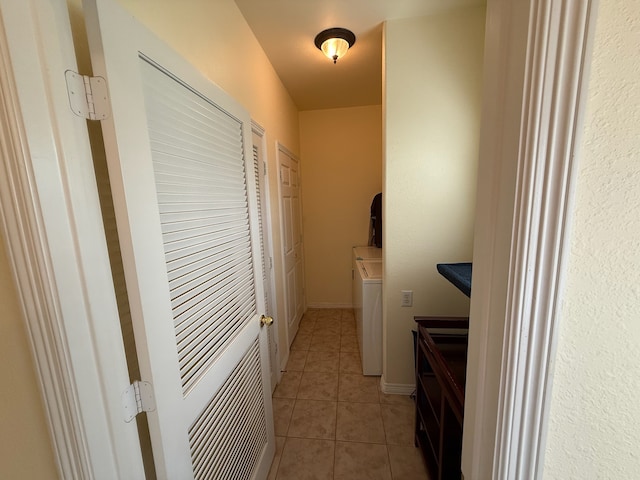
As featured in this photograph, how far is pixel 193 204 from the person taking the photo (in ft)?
2.76

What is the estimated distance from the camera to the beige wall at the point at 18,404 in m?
0.50

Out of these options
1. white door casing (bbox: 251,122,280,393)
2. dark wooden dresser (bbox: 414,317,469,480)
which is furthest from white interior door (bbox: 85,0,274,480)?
dark wooden dresser (bbox: 414,317,469,480)

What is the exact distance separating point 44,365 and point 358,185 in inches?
129

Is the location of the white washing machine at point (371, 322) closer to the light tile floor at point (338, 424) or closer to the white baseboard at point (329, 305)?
the light tile floor at point (338, 424)

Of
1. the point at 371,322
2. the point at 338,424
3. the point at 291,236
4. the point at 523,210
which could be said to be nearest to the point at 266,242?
the point at 291,236

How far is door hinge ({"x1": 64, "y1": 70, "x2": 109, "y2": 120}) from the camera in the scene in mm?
511

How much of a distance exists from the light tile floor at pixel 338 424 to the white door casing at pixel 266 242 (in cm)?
27

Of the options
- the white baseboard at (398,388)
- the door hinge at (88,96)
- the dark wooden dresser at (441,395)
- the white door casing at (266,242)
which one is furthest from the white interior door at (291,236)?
the door hinge at (88,96)

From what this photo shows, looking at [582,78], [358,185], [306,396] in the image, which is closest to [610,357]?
[582,78]

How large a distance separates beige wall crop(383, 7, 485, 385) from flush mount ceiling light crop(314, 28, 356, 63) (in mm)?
287

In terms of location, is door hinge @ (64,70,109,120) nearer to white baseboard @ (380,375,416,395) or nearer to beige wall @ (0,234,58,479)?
beige wall @ (0,234,58,479)

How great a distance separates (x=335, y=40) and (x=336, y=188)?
1.84m

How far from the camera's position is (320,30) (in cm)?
176

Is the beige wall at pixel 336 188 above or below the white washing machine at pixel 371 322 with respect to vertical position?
above
